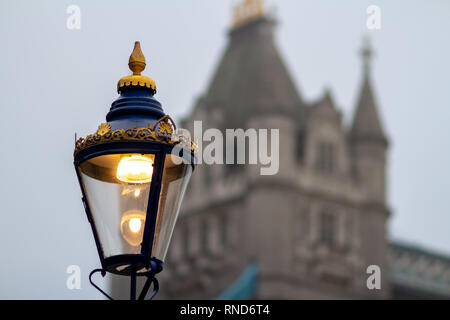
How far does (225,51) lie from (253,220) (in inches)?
451

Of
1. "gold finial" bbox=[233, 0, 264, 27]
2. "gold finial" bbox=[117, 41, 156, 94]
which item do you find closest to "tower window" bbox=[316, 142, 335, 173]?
"gold finial" bbox=[233, 0, 264, 27]

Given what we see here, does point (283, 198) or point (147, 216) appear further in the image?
point (283, 198)

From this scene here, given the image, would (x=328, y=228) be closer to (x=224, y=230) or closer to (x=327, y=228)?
(x=327, y=228)

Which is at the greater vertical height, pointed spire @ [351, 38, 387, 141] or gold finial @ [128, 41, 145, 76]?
pointed spire @ [351, 38, 387, 141]

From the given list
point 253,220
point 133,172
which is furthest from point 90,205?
point 253,220

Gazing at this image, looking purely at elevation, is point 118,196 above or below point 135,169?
below

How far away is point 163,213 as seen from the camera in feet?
24.0

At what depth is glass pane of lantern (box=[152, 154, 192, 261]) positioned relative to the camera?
23.8 feet

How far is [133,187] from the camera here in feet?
23.7

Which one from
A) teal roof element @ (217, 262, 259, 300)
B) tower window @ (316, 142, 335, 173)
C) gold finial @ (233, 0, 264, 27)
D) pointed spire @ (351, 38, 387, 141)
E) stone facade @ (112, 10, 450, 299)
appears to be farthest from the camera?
gold finial @ (233, 0, 264, 27)

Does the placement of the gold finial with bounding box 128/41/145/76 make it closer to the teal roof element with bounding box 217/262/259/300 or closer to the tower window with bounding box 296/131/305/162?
the teal roof element with bounding box 217/262/259/300

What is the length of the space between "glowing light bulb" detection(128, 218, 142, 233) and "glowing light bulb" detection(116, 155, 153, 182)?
8.7 inches

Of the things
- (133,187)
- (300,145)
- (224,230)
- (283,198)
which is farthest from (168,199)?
(300,145)

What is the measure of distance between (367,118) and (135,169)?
52.5 metres
